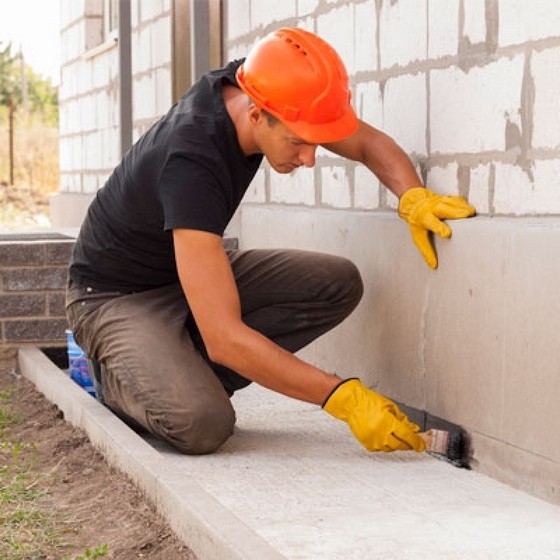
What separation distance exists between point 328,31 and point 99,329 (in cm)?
172

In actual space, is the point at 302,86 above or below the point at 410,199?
above

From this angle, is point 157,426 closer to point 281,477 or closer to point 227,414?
point 227,414

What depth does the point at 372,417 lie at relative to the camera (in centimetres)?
422

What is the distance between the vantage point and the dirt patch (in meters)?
3.75

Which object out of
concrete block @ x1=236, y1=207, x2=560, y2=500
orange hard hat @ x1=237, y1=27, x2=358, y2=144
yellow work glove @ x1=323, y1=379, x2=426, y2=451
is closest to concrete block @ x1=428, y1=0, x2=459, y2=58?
orange hard hat @ x1=237, y1=27, x2=358, y2=144

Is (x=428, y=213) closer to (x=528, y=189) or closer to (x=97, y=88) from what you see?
(x=528, y=189)

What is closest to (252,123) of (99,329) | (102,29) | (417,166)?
(417,166)

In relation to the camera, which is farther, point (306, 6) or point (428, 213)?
point (306, 6)

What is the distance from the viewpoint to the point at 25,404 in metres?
6.02

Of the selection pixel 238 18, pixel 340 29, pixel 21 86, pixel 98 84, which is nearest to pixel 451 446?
pixel 340 29

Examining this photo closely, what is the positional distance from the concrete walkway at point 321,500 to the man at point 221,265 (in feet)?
0.50

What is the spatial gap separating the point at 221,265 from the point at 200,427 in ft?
2.15

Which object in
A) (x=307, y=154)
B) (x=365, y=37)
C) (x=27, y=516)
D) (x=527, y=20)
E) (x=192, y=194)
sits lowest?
(x=27, y=516)

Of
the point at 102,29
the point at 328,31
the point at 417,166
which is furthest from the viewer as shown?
the point at 102,29
